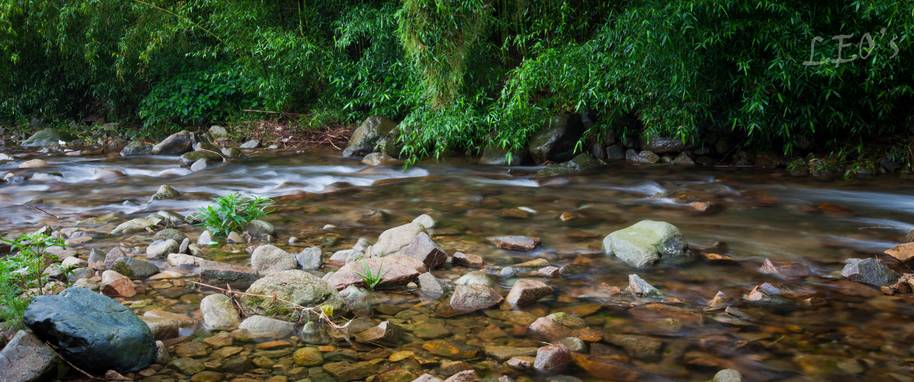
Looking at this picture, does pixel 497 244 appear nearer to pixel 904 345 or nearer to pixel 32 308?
pixel 904 345

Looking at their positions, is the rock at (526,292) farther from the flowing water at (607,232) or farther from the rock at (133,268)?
the rock at (133,268)

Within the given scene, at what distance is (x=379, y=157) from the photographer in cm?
945

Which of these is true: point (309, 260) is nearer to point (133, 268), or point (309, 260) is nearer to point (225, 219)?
point (133, 268)

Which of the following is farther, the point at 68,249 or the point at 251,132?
the point at 251,132

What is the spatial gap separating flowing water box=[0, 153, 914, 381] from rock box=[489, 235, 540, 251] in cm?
7

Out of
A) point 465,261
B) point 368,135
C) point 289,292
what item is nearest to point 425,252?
point 465,261

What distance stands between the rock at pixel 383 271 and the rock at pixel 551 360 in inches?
44.4

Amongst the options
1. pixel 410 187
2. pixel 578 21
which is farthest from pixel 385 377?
pixel 578 21

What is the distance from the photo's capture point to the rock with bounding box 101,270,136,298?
3.56 metres

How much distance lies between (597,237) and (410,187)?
302 cm

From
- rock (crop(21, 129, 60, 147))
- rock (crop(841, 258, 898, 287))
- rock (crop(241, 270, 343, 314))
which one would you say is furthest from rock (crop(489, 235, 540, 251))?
rock (crop(21, 129, 60, 147))

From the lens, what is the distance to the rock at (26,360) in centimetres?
239

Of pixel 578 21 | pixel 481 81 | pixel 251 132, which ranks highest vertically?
pixel 578 21

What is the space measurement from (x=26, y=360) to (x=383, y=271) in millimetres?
1677
